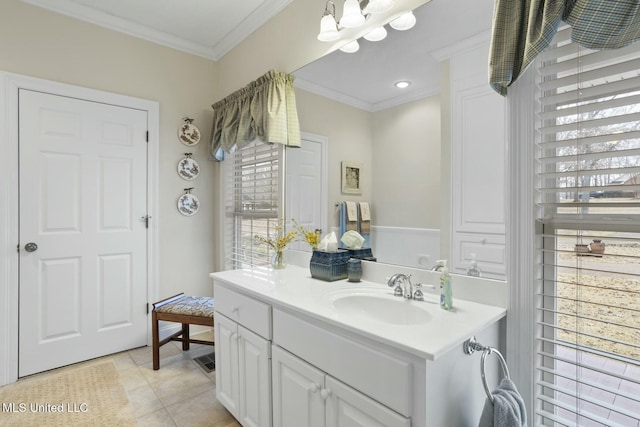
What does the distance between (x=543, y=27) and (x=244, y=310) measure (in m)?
1.64

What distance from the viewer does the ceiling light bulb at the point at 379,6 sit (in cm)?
153

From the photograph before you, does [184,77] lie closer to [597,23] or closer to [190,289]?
→ [190,289]

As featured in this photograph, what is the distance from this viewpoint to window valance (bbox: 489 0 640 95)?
0.89 metres

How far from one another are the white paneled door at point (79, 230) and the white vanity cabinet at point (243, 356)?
131 centimetres

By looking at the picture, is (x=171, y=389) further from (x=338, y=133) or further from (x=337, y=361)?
(x=338, y=133)

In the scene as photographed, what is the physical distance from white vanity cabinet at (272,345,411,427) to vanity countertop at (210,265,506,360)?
213 millimetres

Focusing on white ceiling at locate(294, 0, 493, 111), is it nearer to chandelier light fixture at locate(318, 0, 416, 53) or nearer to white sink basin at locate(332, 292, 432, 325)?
chandelier light fixture at locate(318, 0, 416, 53)

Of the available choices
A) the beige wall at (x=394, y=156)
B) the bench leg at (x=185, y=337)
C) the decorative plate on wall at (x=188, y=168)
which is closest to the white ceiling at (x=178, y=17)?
the decorative plate on wall at (x=188, y=168)

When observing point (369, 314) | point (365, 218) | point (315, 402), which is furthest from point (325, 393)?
point (365, 218)

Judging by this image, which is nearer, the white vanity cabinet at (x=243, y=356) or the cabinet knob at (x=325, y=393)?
the cabinet knob at (x=325, y=393)

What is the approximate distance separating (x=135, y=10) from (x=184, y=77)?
23.9 inches

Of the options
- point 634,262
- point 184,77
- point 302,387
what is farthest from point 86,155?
point 634,262

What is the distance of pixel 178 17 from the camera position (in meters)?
2.56

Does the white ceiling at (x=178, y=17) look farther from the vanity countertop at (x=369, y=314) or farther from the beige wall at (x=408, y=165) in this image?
the vanity countertop at (x=369, y=314)
